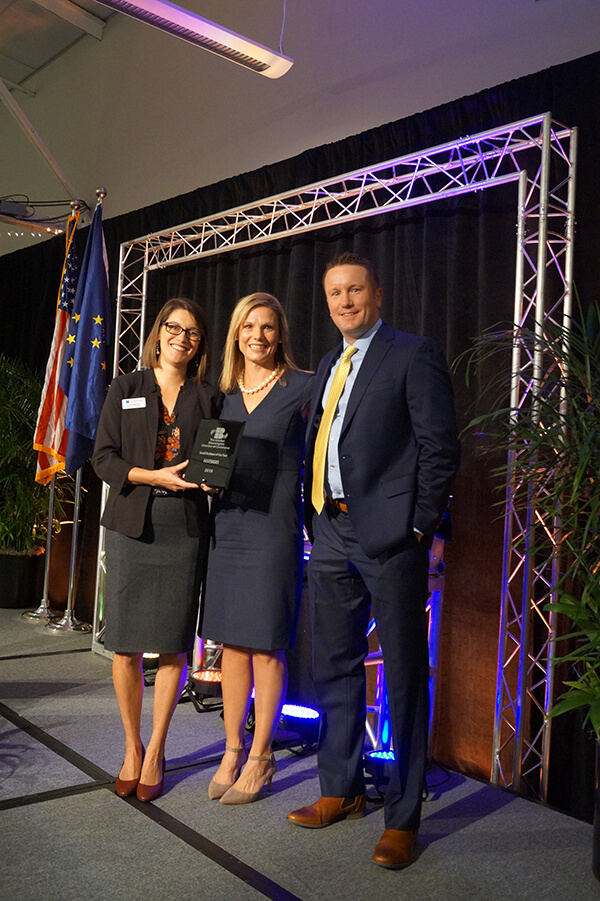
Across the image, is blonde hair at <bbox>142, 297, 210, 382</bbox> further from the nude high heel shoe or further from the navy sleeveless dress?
the nude high heel shoe

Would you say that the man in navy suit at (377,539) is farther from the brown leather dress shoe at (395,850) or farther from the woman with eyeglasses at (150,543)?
the woman with eyeglasses at (150,543)

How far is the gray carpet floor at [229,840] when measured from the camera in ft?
7.36

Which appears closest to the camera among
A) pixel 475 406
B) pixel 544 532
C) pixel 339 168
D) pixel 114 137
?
pixel 544 532

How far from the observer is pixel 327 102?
4.81 meters

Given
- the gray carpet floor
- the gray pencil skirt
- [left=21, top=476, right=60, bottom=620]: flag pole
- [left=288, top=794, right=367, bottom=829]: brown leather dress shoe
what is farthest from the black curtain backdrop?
[left=21, top=476, right=60, bottom=620]: flag pole

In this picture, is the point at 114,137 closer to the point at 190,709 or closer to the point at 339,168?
the point at 339,168

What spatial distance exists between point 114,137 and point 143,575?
5.00 metres

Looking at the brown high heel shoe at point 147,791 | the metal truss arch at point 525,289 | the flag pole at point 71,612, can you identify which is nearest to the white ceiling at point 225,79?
the metal truss arch at point 525,289

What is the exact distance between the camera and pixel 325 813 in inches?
103

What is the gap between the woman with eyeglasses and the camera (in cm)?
279

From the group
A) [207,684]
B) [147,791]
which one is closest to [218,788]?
[147,791]

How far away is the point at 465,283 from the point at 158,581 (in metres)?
2.08

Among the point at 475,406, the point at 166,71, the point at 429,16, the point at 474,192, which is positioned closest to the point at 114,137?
the point at 166,71

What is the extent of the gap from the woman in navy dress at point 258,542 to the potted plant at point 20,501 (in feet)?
13.5
